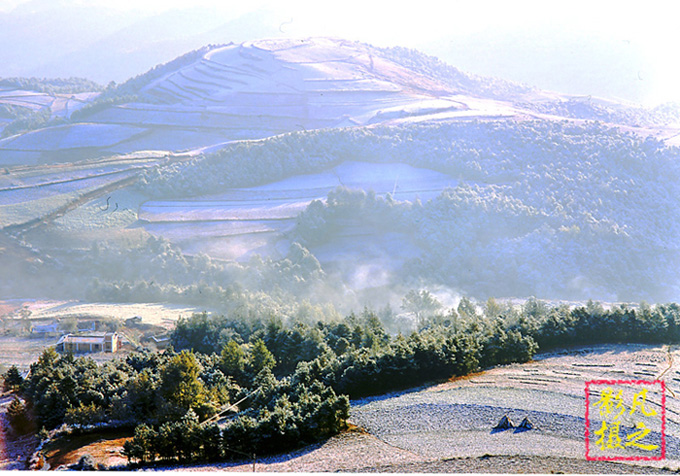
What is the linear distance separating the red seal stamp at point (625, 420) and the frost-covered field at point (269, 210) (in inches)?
767

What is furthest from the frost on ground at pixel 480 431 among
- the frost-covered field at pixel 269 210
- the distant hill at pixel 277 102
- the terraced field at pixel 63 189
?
the distant hill at pixel 277 102

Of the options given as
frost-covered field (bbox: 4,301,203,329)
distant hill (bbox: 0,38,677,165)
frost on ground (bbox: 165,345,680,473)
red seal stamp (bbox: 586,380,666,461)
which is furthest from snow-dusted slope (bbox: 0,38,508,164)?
red seal stamp (bbox: 586,380,666,461)

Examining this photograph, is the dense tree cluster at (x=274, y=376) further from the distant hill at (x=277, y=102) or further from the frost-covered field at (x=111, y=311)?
the distant hill at (x=277, y=102)

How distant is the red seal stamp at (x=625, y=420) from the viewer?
11.4 metres

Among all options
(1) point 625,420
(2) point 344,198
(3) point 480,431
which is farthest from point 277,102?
(1) point 625,420

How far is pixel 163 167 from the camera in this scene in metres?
41.5

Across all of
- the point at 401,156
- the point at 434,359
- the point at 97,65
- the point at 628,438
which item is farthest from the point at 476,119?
the point at 97,65

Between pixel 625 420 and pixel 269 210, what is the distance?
26.1 m

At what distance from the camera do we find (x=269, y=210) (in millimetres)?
36594

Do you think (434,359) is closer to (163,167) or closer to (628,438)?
(628,438)

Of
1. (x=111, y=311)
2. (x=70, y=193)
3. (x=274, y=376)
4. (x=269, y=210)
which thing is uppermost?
(x=70, y=193)

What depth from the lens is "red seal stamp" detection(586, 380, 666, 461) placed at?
37.5 ft

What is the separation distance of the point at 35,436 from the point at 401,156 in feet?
99.7

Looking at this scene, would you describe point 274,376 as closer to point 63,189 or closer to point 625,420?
point 625,420
